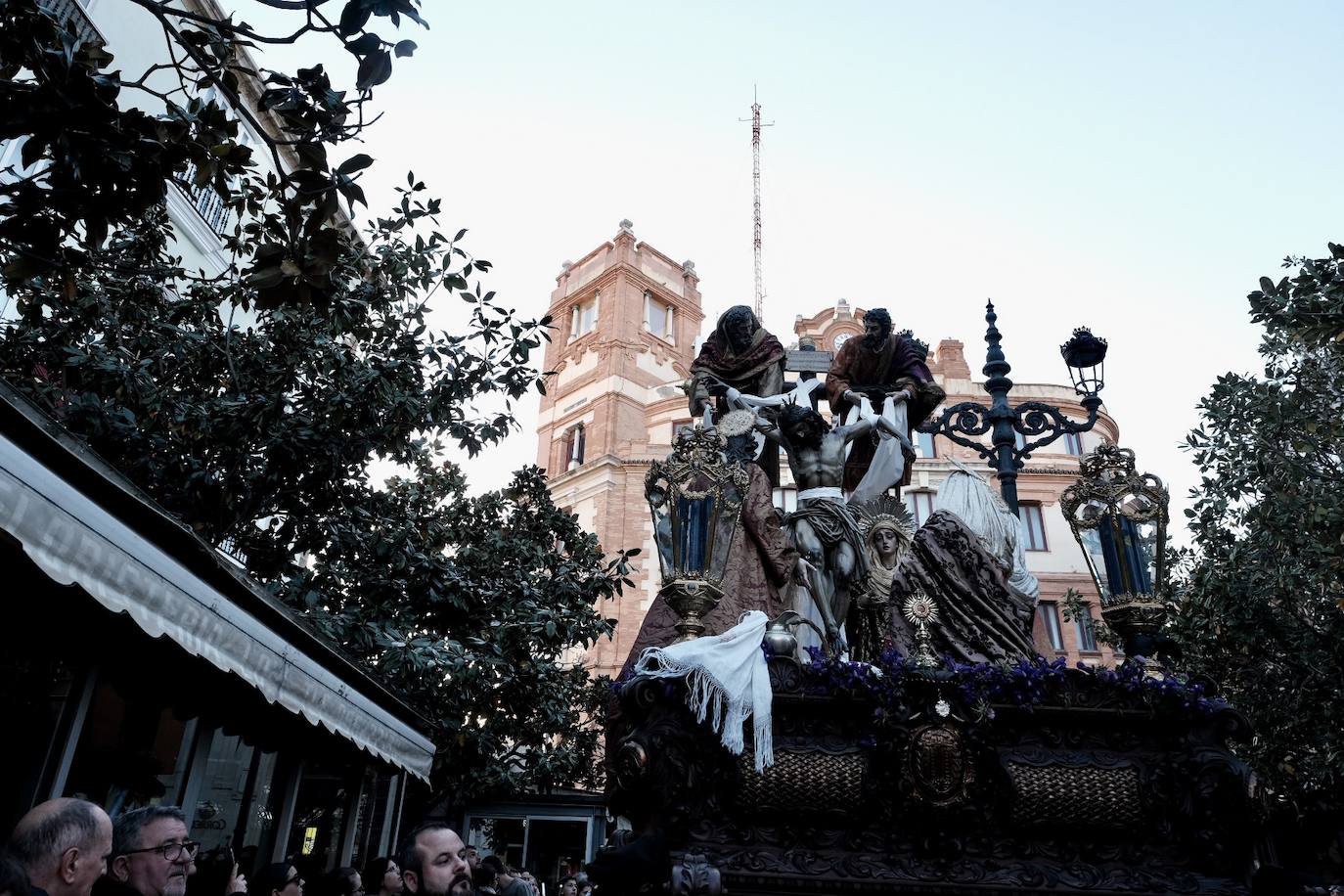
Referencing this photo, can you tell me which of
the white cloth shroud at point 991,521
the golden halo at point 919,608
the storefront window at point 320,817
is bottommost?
the storefront window at point 320,817

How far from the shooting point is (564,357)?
3556cm

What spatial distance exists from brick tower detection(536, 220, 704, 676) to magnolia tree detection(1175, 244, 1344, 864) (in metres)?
17.6

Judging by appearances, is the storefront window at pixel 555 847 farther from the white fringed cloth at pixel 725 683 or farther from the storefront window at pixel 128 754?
the white fringed cloth at pixel 725 683

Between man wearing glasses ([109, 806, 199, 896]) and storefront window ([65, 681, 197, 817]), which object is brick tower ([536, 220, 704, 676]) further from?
man wearing glasses ([109, 806, 199, 896])

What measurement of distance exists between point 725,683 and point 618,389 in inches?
1134

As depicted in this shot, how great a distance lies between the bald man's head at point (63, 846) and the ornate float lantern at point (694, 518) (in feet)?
10.4

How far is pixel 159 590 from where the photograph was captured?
4203 millimetres

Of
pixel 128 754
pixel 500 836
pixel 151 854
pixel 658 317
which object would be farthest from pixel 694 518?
pixel 658 317

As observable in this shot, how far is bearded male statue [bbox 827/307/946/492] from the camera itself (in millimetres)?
7645

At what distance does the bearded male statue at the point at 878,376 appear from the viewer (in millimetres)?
7645

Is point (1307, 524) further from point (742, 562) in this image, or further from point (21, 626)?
point (21, 626)

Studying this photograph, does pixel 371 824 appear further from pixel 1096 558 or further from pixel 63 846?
pixel 63 846

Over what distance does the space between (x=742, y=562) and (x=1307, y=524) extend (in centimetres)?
917

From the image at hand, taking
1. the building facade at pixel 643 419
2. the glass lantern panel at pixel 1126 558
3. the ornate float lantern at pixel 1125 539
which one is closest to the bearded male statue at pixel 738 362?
the ornate float lantern at pixel 1125 539
